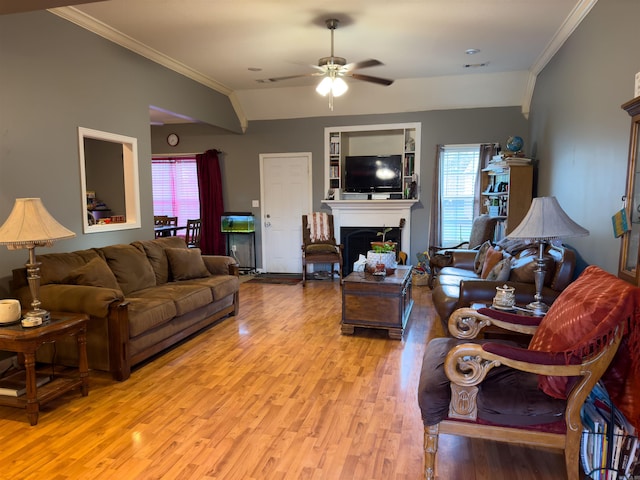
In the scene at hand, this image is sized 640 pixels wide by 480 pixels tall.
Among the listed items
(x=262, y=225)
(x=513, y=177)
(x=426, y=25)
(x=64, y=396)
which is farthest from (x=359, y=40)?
(x=64, y=396)

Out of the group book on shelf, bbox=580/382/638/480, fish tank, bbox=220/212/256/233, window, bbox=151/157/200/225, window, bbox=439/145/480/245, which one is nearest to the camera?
book on shelf, bbox=580/382/638/480

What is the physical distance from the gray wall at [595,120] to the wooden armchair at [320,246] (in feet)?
10.1

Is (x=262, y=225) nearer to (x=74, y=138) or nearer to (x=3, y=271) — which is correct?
(x=74, y=138)

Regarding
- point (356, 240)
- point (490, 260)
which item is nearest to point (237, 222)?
point (356, 240)

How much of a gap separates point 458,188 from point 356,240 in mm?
1812

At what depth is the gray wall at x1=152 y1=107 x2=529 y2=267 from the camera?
6.29 meters

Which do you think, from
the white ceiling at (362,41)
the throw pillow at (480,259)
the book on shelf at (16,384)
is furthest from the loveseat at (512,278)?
the book on shelf at (16,384)

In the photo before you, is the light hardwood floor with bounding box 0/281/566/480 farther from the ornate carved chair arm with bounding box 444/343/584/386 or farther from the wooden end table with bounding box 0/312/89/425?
the ornate carved chair arm with bounding box 444/343/584/386

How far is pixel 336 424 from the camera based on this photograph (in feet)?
8.08

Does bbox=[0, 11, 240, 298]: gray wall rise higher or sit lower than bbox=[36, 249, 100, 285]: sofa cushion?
higher

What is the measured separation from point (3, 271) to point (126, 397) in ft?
4.64

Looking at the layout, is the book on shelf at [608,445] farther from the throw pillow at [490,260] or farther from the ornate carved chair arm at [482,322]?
the throw pillow at [490,260]

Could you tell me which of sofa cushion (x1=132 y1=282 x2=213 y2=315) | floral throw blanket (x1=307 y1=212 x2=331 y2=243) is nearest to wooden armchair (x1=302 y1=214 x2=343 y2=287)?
floral throw blanket (x1=307 y1=212 x2=331 y2=243)

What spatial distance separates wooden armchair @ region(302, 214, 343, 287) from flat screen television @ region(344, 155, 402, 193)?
72 centimetres
